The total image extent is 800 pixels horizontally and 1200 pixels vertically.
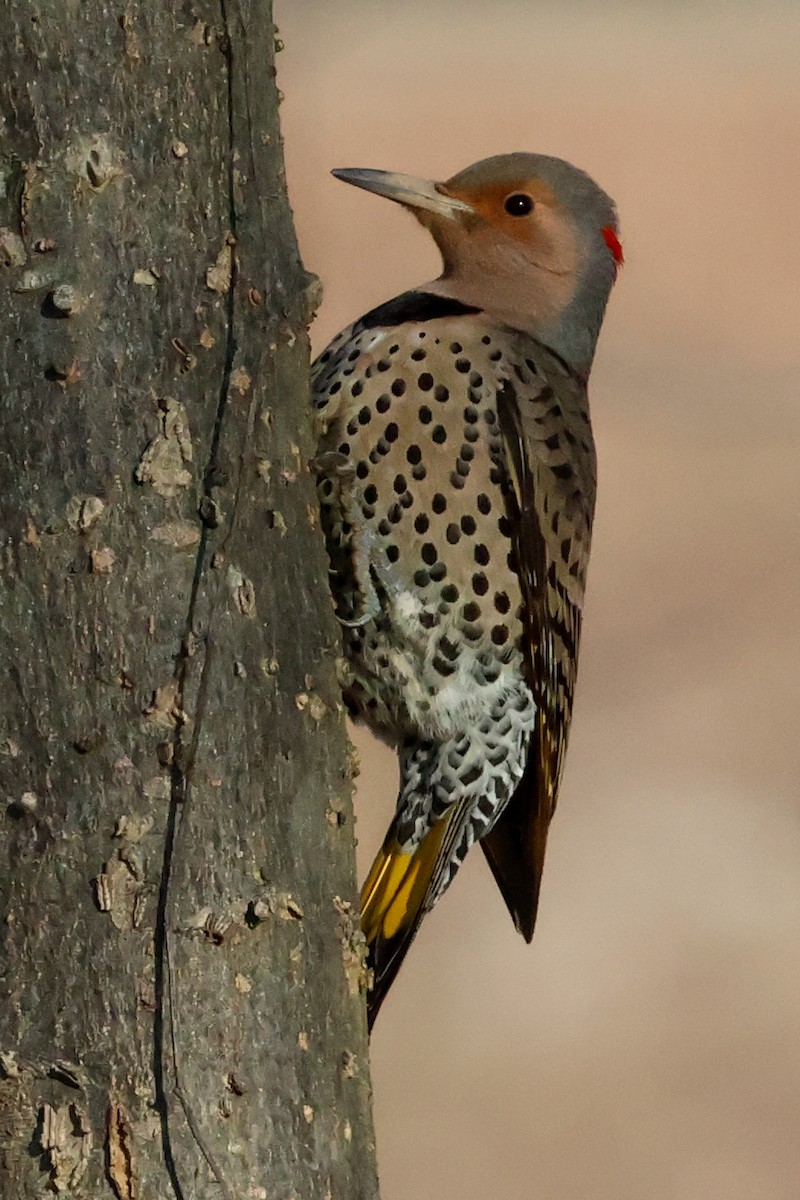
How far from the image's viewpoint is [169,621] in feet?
7.77

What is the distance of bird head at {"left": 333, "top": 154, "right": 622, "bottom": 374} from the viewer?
12.3ft

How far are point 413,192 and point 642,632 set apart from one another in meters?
5.68

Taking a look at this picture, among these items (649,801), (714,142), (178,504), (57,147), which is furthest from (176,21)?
(714,142)

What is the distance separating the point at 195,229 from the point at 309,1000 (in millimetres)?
998

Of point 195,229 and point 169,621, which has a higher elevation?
point 195,229

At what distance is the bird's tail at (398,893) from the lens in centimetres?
343

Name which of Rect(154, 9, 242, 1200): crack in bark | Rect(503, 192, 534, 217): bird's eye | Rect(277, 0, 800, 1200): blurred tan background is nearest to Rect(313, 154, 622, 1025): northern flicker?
Rect(503, 192, 534, 217): bird's eye

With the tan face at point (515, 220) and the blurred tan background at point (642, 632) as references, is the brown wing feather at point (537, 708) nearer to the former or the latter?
the tan face at point (515, 220)

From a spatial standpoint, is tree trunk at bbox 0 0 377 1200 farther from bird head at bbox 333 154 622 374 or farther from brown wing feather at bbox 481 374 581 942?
bird head at bbox 333 154 622 374

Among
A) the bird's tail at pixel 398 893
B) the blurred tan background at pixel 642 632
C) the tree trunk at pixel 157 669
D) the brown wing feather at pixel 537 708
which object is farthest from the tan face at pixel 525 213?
the blurred tan background at pixel 642 632

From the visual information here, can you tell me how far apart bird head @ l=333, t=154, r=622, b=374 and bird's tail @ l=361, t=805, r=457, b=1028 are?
3.27 ft

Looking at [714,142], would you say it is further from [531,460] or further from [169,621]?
[169,621]

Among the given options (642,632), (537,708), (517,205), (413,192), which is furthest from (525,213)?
(642,632)

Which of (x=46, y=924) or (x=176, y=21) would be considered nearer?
(x=46, y=924)
